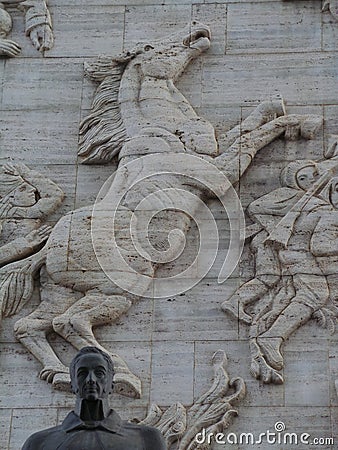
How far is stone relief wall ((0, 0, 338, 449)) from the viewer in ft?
40.8

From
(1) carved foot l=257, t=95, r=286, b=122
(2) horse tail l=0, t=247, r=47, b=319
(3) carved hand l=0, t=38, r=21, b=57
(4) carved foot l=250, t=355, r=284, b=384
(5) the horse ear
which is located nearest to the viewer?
(4) carved foot l=250, t=355, r=284, b=384

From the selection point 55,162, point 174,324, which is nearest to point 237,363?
point 174,324

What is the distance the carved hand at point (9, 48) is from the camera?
14055mm

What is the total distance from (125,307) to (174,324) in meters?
0.38

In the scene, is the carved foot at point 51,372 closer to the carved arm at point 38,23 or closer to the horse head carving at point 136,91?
the horse head carving at point 136,91

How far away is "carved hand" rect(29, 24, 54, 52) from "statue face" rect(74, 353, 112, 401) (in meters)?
4.20

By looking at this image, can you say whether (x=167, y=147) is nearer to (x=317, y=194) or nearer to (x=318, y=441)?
(x=317, y=194)

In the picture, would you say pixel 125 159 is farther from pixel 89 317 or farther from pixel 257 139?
pixel 89 317

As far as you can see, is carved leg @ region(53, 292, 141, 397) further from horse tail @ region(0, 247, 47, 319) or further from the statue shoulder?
the statue shoulder

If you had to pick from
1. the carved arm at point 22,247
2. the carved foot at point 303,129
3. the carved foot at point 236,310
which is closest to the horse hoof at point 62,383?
the carved arm at point 22,247

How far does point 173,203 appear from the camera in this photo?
13.1 m

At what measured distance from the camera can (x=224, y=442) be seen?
1212 cm

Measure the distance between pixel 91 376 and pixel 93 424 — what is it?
0.28 m

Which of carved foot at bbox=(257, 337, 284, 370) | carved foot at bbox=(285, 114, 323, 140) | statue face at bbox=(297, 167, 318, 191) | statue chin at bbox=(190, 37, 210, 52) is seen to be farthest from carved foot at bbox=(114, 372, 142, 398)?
statue chin at bbox=(190, 37, 210, 52)
